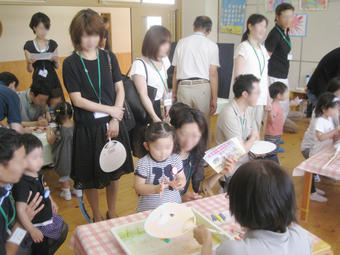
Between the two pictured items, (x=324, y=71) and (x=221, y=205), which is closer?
(x=221, y=205)

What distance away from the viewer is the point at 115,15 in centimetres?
591

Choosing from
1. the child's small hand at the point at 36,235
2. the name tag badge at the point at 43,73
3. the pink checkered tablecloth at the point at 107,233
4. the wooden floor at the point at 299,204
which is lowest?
the wooden floor at the point at 299,204

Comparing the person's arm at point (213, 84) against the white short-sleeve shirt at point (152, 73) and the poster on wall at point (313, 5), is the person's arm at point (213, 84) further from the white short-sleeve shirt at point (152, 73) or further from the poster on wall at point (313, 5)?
the poster on wall at point (313, 5)

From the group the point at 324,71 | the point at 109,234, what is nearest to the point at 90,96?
the point at 109,234

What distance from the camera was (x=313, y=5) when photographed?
5.08 metres

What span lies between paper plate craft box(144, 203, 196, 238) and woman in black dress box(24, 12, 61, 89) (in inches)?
110

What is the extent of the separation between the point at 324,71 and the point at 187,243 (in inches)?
124

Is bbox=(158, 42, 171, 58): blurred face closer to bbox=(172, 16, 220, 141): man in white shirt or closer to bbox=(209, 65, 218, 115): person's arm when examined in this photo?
bbox=(172, 16, 220, 141): man in white shirt

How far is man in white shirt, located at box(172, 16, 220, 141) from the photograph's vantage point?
3.29 meters

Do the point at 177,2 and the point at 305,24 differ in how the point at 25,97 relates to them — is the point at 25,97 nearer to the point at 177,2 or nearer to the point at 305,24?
the point at 177,2

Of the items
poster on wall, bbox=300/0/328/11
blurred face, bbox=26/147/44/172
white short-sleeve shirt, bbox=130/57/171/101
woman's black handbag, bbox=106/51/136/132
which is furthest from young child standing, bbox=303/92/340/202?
poster on wall, bbox=300/0/328/11

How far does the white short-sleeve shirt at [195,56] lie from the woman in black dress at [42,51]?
4.90ft

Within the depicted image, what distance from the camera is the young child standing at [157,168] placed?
5.62 ft

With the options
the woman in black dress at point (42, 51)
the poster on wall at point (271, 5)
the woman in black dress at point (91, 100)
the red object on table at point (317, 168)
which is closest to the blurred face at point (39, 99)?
the woman in black dress at point (42, 51)
